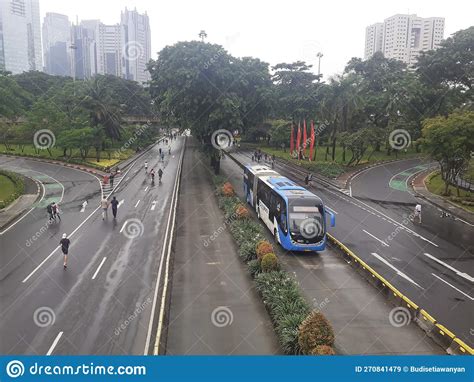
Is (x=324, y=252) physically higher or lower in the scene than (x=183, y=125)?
lower

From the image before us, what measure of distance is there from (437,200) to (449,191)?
294 cm

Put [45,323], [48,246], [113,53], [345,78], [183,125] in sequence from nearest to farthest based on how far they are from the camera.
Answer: [45,323]
[48,246]
[183,125]
[345,78]
[113,53]

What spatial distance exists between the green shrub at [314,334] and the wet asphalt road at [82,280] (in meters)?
5.05

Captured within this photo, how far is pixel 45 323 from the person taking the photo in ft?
46.8

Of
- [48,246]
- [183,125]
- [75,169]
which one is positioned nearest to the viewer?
[48,246]

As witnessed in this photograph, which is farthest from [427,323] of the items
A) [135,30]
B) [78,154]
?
[135,30]

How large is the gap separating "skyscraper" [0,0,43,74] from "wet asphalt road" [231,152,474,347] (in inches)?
4872

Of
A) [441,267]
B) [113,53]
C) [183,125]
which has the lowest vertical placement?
[441,267]

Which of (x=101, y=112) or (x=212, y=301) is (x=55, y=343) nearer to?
(x=212, y=301)

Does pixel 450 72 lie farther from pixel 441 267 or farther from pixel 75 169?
pixel 75 169

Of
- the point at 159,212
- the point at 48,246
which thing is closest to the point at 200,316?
the point at 48,246

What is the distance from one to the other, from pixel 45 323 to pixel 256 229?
12981mm

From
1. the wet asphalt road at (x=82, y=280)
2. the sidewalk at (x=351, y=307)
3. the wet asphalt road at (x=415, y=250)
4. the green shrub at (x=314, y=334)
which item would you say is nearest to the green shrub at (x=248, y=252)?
the sidewalk at (x=351, y=307)

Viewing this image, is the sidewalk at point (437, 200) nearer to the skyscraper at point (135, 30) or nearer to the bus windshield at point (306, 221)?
the bus windshield at point (306, 221)
